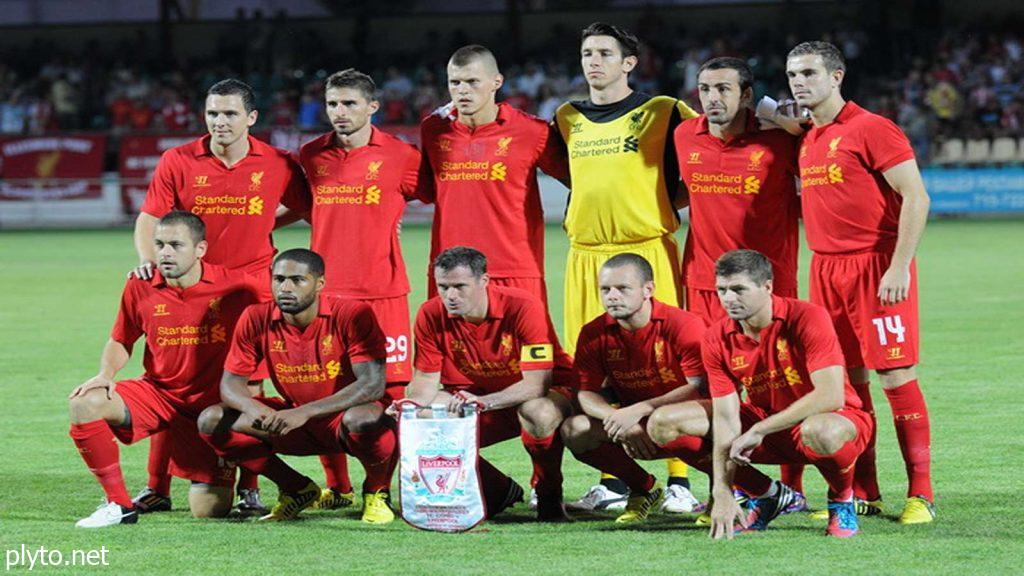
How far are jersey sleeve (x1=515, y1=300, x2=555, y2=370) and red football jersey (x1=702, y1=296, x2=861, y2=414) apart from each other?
78cm

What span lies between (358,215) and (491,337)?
104cm

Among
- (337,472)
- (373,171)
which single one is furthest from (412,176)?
(337,472)

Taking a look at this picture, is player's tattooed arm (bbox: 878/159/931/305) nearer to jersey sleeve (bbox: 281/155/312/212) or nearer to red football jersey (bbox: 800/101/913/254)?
red football jersey (bbox: 800/101/913/254)

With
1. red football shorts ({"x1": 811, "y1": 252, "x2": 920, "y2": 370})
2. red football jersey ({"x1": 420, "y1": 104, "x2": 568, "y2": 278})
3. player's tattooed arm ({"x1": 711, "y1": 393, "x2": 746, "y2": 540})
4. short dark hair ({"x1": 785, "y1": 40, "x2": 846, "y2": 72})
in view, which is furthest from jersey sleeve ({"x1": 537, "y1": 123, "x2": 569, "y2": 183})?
player's tattooed arm ({"x1": 711, "y1": 393, "x2": 746, "y2": 540})

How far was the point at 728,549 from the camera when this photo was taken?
5977 mm

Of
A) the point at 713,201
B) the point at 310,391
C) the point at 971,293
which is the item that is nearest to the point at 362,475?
the point at 310,391

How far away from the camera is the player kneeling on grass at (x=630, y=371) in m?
6.55

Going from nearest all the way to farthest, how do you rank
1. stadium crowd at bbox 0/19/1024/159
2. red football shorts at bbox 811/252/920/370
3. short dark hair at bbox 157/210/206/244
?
red football shorts at bbox 811/252/920/370
short dark hair at bbox 157/210/206/244
stadium crowd at bbox 0/19/1024/159

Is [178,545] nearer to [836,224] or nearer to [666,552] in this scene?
[666,552]

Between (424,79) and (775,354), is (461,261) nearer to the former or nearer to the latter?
(775,354)

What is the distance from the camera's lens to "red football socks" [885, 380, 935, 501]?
6.66 m

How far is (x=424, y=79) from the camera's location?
31.8 m

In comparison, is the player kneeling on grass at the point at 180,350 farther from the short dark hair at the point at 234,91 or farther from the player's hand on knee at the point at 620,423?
the player's hand on knee at the point at 620,423

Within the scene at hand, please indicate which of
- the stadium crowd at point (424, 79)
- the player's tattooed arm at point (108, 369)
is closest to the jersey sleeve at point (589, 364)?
the player's tattooed arm at point (108, 369)
